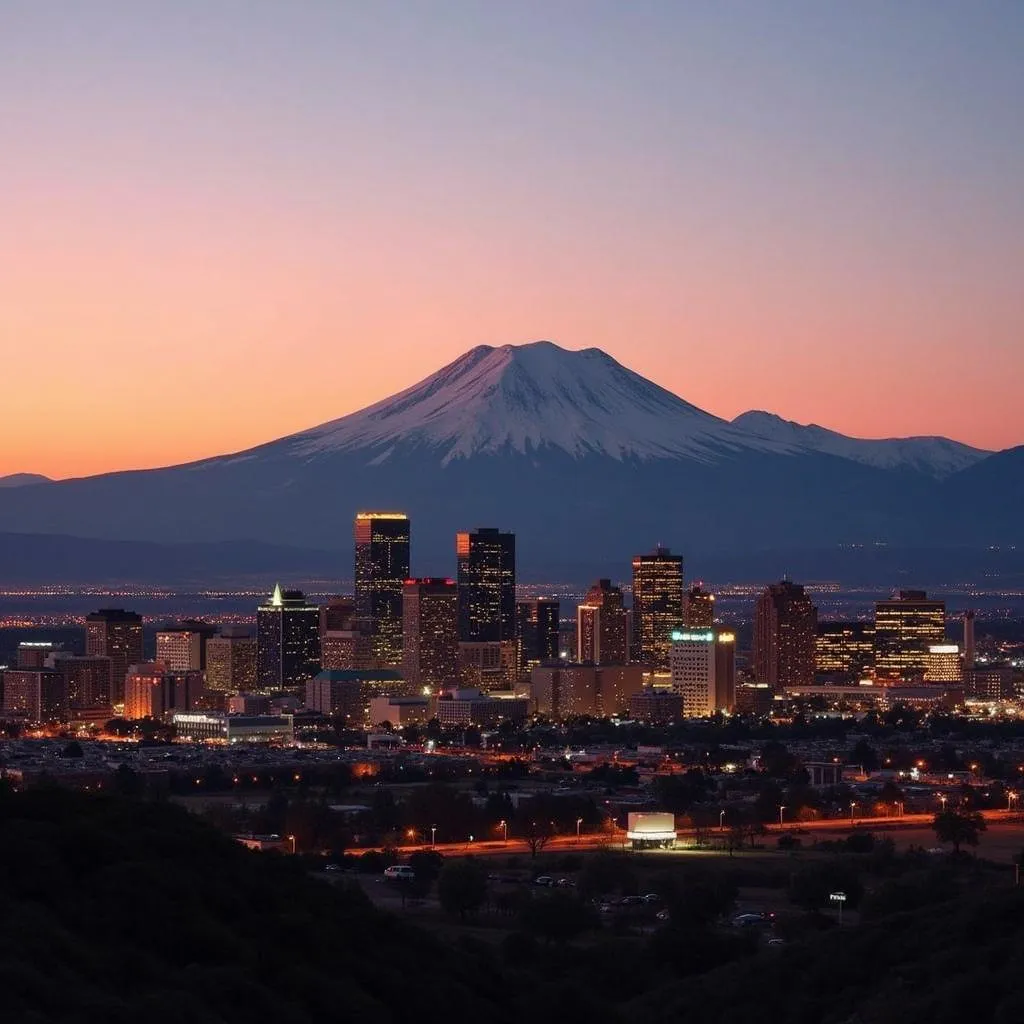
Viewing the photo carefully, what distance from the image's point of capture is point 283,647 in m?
171

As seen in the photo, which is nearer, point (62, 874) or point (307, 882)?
point (62, 874)

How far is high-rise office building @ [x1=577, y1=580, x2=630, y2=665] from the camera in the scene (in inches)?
7190

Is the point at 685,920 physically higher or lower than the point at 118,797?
lower

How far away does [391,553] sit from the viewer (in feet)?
619

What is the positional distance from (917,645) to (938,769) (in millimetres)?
83572

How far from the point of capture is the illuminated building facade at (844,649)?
18625 centimetres

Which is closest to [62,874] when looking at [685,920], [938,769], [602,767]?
[685,920]

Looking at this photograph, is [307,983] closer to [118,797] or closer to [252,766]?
[118,797]

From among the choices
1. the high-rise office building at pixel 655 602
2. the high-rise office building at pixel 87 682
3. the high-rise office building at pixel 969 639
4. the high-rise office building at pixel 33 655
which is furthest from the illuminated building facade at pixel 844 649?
the high-rise office building at pixel 33 655

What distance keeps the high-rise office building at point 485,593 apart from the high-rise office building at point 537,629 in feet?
3.83

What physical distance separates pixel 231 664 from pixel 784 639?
3886 centimetres

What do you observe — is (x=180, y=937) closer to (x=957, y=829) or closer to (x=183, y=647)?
(x=957, y=829)

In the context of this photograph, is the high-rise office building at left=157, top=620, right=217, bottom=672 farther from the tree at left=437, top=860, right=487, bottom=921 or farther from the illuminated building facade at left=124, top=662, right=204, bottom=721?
the tree at left=437, top=860, right=487, bottom=921

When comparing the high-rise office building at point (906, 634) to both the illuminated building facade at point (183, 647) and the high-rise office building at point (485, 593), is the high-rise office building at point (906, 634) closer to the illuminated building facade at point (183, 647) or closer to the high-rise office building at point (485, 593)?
the high-rise office building at point (485, 593)
